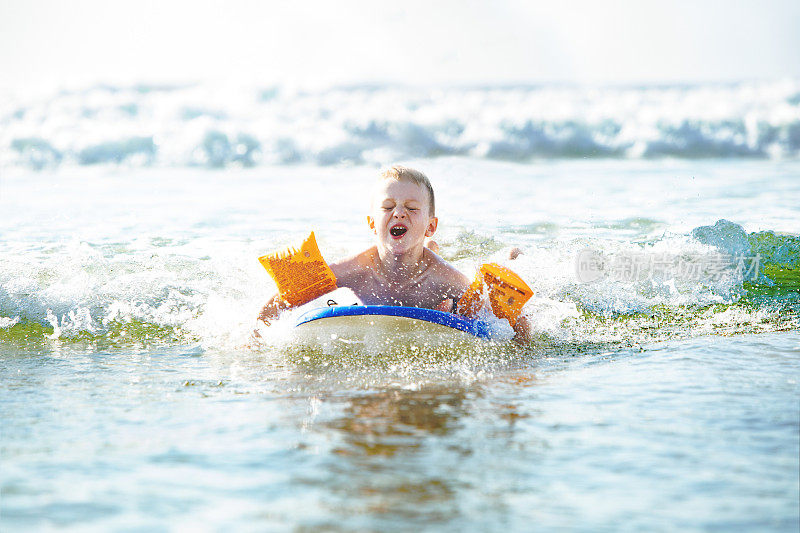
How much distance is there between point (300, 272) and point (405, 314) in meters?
0.79

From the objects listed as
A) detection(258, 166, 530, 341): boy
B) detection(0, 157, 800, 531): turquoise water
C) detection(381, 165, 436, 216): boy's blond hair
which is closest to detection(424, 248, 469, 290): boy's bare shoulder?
detection(258, 166, 530, 341): boy

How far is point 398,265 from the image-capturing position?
4.43m

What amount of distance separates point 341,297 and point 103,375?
1.41 m

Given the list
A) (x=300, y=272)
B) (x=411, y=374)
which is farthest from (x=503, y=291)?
(x=300, y=272)

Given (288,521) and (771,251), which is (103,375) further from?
(771,251)

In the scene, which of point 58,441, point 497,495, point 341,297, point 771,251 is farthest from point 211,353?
point 771,251

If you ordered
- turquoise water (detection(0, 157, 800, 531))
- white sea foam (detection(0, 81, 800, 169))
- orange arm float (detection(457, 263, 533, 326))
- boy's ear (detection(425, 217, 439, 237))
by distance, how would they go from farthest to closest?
white sea foam (detection(0, 81, 800, 169)) → boy's ear (detection(425, 217, 439, 237)) → orange arm float (detection(457, 263, 533, 326)) → turquoise water (detection(0, 157, 800, 531))

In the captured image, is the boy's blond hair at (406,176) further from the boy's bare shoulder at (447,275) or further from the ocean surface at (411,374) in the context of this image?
the ocean surface at (411,374)

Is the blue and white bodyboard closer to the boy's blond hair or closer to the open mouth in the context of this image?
the open mouth

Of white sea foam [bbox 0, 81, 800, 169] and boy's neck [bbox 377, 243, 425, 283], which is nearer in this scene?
boy's neck [bbox 377, 243, 425, 283]

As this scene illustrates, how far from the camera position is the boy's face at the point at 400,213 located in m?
4.15

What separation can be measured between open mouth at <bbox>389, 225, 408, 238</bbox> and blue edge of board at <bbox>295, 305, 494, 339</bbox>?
1.75 feet

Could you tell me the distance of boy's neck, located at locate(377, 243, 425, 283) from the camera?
4.42 m

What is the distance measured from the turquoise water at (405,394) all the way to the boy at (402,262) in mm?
492
